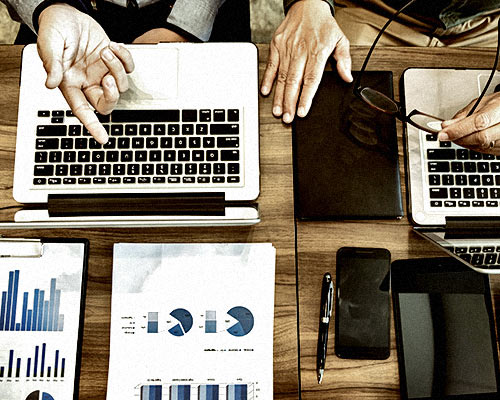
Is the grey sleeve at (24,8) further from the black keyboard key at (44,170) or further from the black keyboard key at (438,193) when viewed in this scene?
the black keyboard key at (438,193)

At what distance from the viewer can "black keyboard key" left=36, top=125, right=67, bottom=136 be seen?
2.70 feet

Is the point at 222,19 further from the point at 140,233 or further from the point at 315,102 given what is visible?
the point at 140,233

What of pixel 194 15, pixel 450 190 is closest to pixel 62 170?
pixel 194 15

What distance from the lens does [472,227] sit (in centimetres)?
82

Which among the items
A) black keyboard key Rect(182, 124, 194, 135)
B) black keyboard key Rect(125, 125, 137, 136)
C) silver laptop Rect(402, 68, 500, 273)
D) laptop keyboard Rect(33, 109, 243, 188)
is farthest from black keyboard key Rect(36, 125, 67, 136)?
silver laptop Rect(402, 68, 500, 273)

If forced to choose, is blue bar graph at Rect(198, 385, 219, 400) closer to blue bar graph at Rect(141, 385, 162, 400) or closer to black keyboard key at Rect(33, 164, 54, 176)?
blue bar graph at Rect(141, 385, 162, 400)

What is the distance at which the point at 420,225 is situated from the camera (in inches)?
33.1

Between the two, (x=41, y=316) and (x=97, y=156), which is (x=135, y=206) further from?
(x=41, y=316)

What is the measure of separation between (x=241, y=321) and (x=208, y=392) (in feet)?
0.44

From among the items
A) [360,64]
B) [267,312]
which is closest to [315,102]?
[360,64]

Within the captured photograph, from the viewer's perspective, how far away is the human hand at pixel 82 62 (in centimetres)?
78

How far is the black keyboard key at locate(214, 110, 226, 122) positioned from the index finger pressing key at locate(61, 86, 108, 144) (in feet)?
0.64

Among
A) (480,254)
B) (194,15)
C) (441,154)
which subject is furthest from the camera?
(194,15)

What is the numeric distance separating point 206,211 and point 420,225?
1.28 feet
